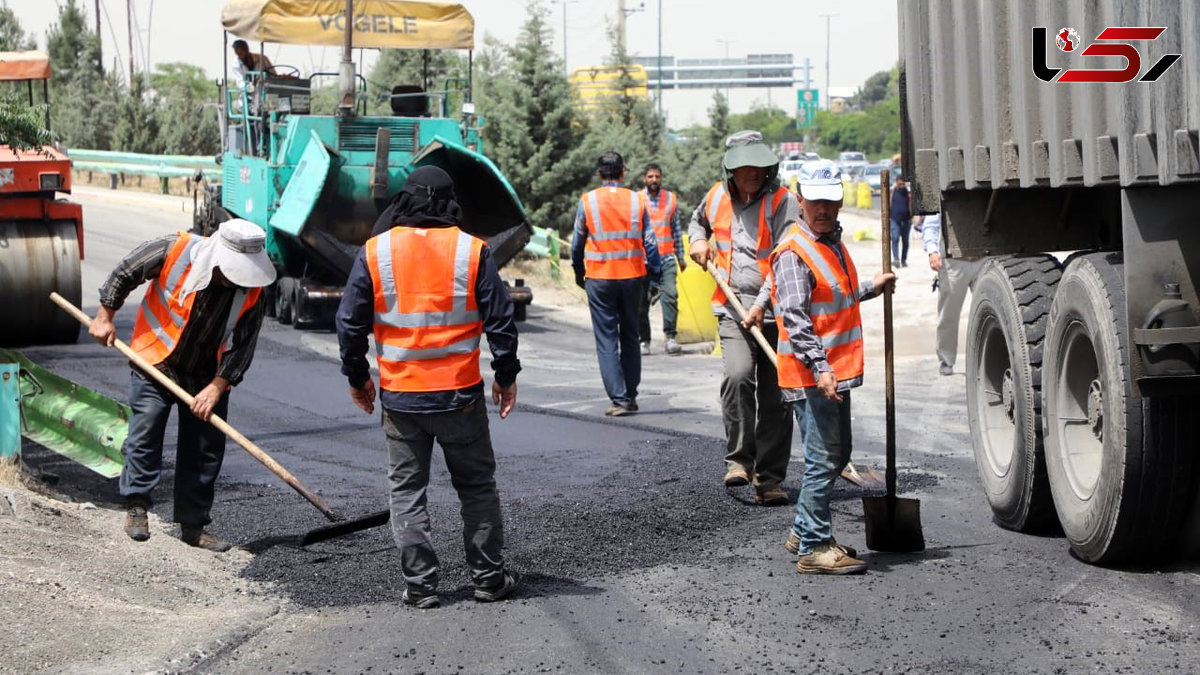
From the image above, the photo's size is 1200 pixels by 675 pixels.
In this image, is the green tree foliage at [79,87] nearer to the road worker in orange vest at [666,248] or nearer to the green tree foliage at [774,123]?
the road worker in orange vest at [666,248]

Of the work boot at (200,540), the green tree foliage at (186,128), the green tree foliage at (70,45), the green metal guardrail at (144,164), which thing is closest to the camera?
the work boot at (200,540)

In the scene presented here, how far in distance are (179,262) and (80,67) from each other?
136ft

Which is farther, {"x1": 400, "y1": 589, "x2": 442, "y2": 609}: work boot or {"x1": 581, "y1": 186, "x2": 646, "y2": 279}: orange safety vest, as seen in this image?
{"x1": 581, "y1": 186, "x2": 646, "y2": 279}: orange safety vest

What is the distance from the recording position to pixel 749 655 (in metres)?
4.89

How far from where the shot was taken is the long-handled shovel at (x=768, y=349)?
282 inches

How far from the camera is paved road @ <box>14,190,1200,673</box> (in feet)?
16.0

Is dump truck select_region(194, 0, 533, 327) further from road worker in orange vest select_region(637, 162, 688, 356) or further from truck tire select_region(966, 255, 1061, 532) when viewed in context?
truck tire select_region(966, 255, 1061, 532)

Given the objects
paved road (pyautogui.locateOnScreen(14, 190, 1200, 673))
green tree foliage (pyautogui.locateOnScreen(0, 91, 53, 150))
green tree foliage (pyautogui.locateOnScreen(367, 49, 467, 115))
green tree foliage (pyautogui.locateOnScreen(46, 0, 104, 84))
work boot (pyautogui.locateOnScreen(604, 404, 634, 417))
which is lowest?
paved road (pyautogui.locateOnScreen(14, 190, 1200, 673))

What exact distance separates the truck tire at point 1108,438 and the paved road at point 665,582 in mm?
166

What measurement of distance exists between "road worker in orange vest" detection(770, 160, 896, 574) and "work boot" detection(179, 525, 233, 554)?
2514 mm

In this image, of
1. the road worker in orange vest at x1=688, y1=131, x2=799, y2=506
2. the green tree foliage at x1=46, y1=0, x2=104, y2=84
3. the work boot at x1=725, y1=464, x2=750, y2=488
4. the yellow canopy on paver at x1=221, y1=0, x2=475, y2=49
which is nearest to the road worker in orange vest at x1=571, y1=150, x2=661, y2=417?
the road worker in orange vest at x1=688, y1=131, x2=799, y2=506

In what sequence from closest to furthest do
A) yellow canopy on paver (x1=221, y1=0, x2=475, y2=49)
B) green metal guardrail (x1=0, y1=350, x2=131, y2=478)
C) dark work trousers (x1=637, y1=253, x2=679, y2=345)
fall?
1. green metal guardrail (x1=0, y1=350, x2=131, y2=478)
2. dark work trousers (x1=637, y1=253, x2=679, y2=345)
3. yellow canopy on paver (x1=221, y1=0, x2=475, y2=49)

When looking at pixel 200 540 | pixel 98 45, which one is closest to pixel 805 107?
pixel 98 45

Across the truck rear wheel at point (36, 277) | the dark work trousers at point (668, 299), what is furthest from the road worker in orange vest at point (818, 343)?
the dark work trousers at point (668, 299)
